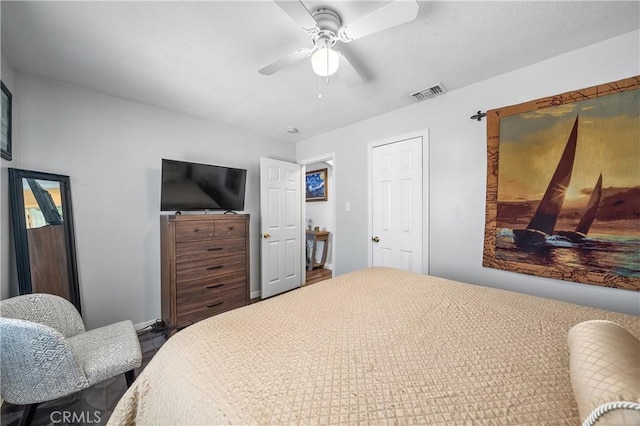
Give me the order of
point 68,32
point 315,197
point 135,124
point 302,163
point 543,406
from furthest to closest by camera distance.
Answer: point 315,197
point 302,163
point 135,124
point 68,32
point 543,406

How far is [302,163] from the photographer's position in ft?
12.8

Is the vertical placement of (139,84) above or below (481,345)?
above

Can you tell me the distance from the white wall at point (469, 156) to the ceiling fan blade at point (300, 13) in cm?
139

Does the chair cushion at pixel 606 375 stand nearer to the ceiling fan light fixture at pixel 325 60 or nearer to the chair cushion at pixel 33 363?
the ceiling fan light fixture at pixel 325 60

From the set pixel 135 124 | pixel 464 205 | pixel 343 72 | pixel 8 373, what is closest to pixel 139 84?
pixel 135 124

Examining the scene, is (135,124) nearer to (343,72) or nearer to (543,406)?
(343,72)

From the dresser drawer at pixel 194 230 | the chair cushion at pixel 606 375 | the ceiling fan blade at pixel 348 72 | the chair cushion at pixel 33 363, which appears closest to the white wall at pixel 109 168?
the dresser drawer at pixel 194 230

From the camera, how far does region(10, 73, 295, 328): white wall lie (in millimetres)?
2031

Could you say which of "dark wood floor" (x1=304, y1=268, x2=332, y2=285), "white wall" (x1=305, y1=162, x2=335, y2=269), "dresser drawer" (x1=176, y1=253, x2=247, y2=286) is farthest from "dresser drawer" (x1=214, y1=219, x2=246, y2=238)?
"white wall" (x1=305, y1=162, x2=335, y2=269)

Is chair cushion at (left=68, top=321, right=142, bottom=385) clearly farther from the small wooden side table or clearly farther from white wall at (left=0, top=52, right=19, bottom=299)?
the small wooden side table

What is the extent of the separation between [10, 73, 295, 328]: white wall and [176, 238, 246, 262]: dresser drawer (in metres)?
0.53

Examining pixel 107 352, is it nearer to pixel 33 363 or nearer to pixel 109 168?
pixel 33 363

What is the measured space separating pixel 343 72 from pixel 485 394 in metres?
1.84

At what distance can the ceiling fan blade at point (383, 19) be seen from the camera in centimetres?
110
